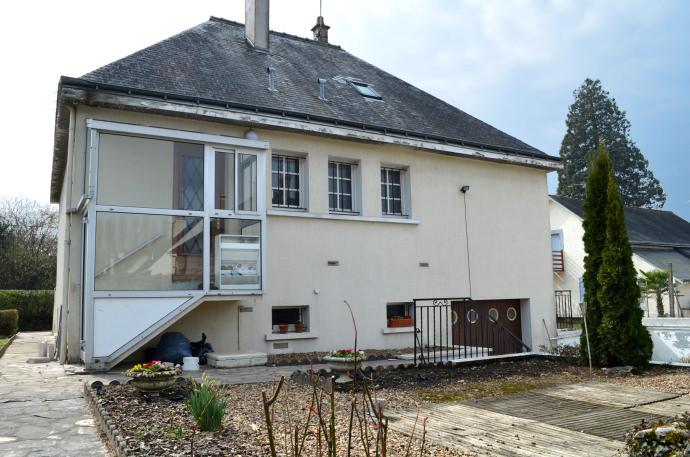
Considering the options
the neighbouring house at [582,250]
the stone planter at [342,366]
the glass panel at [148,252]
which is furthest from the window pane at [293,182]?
the neighbouring house at [582,250]

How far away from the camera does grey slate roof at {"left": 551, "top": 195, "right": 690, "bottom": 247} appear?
103ft

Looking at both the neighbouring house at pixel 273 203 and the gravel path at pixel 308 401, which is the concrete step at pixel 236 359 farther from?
the gravel path at pixel 308 401

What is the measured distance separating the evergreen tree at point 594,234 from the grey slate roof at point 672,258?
62.7ft

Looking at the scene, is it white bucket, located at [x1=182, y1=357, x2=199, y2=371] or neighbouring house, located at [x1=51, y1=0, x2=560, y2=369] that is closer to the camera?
white bucket, located at [x1=182, y1=357, x2=199, y2=371]

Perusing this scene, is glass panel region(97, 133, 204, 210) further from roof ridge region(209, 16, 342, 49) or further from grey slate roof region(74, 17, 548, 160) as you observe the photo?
roof ridge region(209, 16, 342, 49)

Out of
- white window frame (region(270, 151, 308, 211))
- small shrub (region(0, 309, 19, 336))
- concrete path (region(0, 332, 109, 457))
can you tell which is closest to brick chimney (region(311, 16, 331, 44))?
white window frame (region(270, 151, 308, 211))

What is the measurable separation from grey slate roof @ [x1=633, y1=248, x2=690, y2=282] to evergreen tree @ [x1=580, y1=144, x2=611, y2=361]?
19.1m

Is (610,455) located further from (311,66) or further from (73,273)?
(311,66)

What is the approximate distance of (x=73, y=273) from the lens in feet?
35.1

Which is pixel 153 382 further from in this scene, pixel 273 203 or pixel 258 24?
pixel 258 24

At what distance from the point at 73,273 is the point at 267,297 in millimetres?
3760

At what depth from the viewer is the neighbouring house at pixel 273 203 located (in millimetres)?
10047

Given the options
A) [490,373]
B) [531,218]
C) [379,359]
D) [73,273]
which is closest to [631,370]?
[490,373]

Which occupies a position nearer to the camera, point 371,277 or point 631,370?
point 631,370
